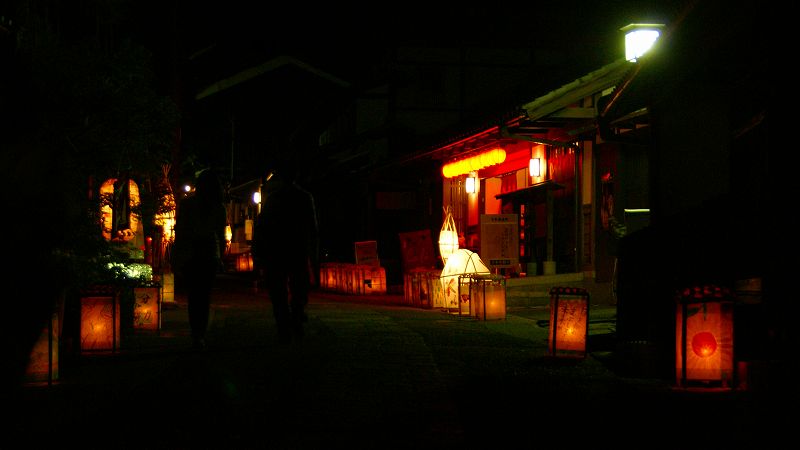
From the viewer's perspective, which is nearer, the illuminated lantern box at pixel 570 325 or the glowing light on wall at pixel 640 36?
the illuminated lantern box at pixel 570 325

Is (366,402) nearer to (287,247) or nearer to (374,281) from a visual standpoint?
(287,247)

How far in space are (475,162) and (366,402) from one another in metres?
17.2

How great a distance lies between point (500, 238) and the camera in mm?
20344

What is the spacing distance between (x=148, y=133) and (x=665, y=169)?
6.31 m

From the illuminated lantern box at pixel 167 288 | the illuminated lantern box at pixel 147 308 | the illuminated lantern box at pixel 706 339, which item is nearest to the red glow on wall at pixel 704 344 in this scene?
the illuminated lantern box at pixel 706 339

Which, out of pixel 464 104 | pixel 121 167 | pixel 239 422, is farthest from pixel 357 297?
pixel 239 422

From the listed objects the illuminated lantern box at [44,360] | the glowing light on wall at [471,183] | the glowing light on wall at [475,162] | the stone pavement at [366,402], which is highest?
the glowing light on wall at [475,162]

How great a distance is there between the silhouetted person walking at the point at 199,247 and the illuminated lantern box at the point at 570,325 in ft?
12.8

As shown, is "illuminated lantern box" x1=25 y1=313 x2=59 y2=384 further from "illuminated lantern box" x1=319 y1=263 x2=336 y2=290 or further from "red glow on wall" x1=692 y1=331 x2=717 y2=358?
"illuminated lantern box" x1=319 y1=263 x2=336 y2=290

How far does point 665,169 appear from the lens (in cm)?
1104

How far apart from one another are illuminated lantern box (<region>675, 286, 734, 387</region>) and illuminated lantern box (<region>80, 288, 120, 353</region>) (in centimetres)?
588

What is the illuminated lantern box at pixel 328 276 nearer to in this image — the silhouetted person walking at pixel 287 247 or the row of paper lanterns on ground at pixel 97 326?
the row of paper lanterns on ground at pixel 97 326

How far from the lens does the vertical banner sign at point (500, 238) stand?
66.5ft

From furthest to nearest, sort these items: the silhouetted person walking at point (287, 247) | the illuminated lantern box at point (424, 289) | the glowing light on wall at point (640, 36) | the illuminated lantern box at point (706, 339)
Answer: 1. the illuminated lantern box at point (424, 289)
2. the glowing light on wall at point (640, 36)
3. the silhouetted person walking at point (287, 247)
4. the illuminated lantern box at point (706, 339)
